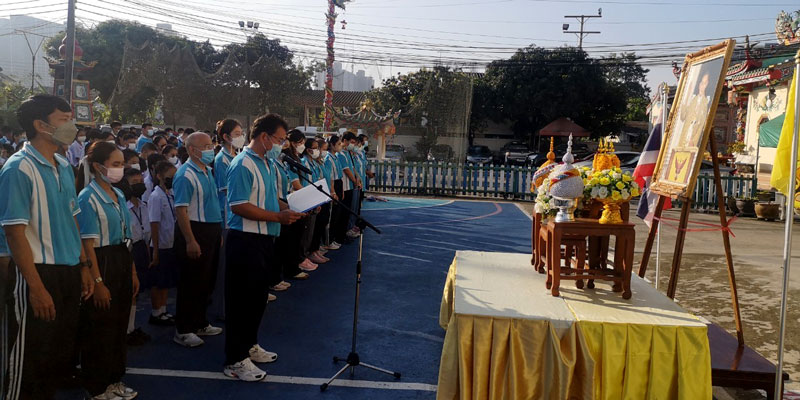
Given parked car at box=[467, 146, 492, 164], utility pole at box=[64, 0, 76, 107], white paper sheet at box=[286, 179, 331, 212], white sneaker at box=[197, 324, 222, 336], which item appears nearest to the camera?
white paper sheet at box=[286, 179, 331, 212]

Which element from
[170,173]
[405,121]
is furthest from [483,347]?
[405,121]

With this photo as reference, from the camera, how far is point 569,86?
1367 inches

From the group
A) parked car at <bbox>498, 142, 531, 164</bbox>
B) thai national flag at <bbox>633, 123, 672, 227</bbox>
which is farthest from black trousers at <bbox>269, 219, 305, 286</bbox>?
parked car at <bbox>498, 142, 531, 164</bbox>

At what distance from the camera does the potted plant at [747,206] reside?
15.2m

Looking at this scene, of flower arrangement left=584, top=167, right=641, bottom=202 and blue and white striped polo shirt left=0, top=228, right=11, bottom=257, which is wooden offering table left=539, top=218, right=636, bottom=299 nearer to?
flower arrangement left=584, top=167, right=641, bottom=202

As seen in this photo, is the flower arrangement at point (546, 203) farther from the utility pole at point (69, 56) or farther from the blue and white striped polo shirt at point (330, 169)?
the utility pole at point (69, 56)

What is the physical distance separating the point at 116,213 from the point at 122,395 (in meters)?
1.21

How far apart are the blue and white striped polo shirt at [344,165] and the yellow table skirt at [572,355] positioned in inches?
251

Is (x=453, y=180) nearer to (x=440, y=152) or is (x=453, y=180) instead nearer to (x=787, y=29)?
(x=440, y=152)

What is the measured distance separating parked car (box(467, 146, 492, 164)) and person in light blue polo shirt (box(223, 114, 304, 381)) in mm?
26951

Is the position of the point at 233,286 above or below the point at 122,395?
above

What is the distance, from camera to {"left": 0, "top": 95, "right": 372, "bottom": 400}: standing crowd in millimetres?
3043

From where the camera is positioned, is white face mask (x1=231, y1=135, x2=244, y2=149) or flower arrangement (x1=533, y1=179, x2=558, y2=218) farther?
white face mask (x1=231, y1=135, x2=244, y2=149)

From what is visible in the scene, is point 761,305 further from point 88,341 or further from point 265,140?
point 88,341
